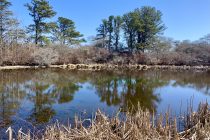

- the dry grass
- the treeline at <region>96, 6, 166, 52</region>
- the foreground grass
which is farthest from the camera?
the treeline at <region>96, 6, 166, 52</region>

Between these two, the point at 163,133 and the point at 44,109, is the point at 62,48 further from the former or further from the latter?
the point at 163,133

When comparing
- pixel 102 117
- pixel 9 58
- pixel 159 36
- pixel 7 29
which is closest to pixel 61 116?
pixel 102 117

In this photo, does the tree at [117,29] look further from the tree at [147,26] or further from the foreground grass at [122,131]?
the foreground grass at [122,131]

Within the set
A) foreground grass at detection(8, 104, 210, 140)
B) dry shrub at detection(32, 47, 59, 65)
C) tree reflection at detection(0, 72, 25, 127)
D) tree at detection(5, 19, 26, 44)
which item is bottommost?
tree reflection at detection(0, 72, 25, 127)

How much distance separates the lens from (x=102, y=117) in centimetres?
600

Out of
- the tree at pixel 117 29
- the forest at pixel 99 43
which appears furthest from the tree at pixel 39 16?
the tree at pixel 117 29

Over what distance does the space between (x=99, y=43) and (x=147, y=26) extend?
35.3 feet

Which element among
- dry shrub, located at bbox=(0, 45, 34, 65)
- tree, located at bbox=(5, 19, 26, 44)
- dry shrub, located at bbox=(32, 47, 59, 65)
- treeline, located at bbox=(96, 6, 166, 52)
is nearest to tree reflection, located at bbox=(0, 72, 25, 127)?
dry shrub, located at bbox=(0, 45, 34, 65)

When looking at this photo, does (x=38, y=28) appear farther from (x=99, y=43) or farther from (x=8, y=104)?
(x=8, y=104)

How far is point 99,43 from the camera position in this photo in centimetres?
5084

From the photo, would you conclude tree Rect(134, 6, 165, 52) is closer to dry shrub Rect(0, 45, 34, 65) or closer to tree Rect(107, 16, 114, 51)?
tree Rect(107, 16, 114, 51)

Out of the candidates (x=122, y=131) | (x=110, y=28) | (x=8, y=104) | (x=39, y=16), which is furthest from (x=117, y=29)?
(x=122, y=131)

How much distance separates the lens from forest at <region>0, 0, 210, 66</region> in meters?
35.9

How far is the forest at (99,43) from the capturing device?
3588 centimetres
